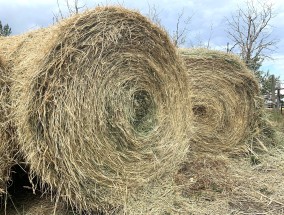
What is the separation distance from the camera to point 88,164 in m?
4.27

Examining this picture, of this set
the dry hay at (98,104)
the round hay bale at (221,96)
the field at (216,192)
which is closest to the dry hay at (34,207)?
the field at (216,192)

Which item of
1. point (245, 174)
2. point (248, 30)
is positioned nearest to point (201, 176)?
point (245, 174)

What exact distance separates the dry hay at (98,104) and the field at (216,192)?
0.33 meters

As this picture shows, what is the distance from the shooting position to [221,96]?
7035 millimetres

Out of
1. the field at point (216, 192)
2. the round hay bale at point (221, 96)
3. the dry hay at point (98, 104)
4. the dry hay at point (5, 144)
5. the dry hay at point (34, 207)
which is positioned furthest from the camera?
the round hay bale at point (221, 96)

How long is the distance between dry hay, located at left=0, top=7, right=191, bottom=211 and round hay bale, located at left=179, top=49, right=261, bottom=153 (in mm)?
1453

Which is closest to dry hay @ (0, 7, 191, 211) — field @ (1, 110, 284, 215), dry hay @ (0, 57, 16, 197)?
dry hay @ (0, 57, 16, 197)

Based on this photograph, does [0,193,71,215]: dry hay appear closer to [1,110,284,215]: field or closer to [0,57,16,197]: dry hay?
[1,110,284,215]: field

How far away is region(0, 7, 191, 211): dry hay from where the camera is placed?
13.3 feet

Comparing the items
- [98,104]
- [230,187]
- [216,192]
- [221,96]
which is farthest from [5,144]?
[221,96]

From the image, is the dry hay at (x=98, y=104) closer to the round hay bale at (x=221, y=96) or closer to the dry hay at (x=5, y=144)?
the dry hay at (x=5, y=144)

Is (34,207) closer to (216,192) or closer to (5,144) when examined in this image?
(5,144)

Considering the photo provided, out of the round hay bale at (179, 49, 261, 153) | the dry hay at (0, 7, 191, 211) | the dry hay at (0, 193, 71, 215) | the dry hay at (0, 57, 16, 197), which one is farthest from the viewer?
the round hay bale at (179, 49, 261, 153)

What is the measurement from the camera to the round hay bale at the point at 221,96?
Answer: 6.98m
